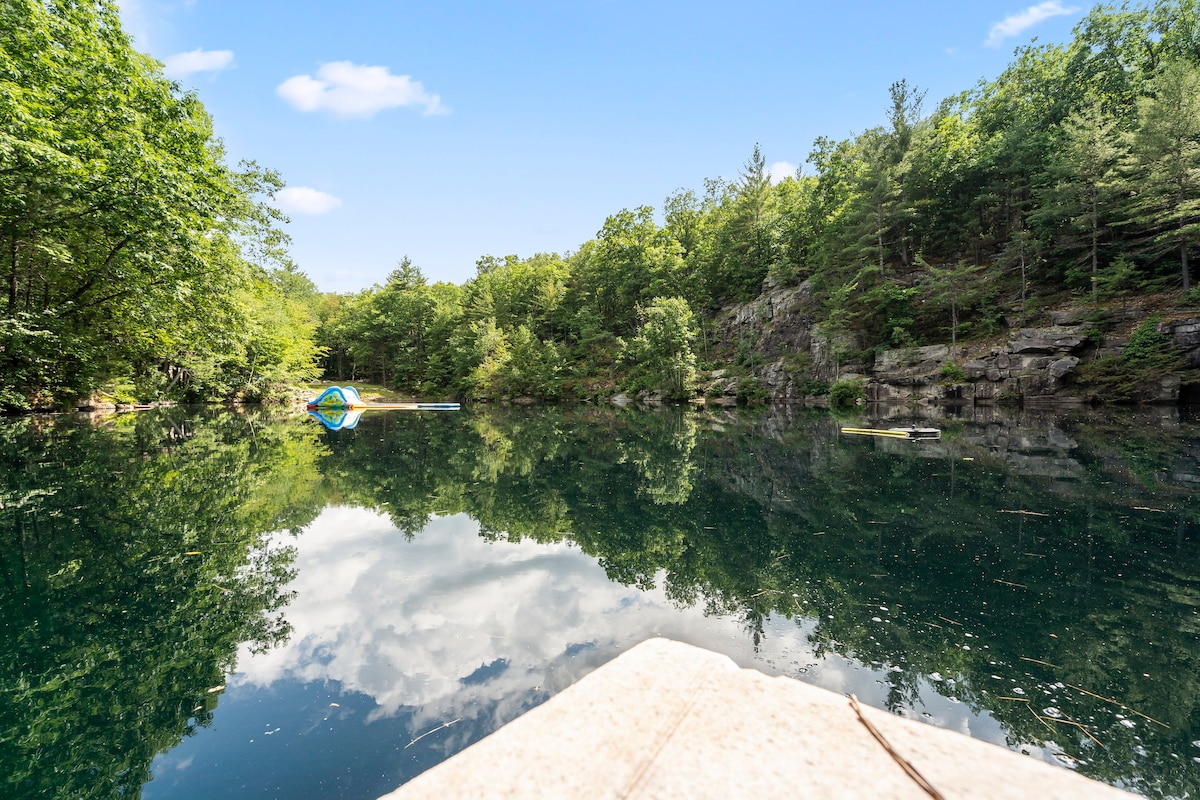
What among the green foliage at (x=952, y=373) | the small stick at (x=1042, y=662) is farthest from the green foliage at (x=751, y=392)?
the small stick at (x=1042, y=662)

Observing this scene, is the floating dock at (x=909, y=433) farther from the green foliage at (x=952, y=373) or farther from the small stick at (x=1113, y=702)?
the green foliage at (x=952, y=373)

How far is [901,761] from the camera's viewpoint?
1.76m

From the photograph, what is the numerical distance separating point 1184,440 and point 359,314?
69286 mm

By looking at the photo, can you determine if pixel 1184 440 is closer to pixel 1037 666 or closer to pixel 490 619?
pixel 1037 666

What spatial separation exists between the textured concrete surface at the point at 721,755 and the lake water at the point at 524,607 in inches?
Result: 41.5

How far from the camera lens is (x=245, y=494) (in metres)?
8.55

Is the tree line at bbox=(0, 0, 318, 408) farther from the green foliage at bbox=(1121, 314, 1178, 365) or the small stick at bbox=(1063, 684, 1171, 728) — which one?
the green foliage at bbox=(1121, 314, 1178, 365)

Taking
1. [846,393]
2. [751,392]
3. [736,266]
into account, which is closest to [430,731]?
[846,393]

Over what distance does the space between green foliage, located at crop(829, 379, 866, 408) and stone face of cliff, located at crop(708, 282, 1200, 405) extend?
528mm

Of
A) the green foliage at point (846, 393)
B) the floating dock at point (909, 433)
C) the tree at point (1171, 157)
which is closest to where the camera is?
the floating dock at point (909, 433)

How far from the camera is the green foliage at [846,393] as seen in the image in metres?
29.9

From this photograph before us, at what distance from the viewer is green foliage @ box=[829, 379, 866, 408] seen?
29.9m

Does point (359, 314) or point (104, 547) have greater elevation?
point (359, 314)

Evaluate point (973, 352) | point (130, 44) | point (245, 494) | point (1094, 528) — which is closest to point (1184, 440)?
point (1094, 528)
